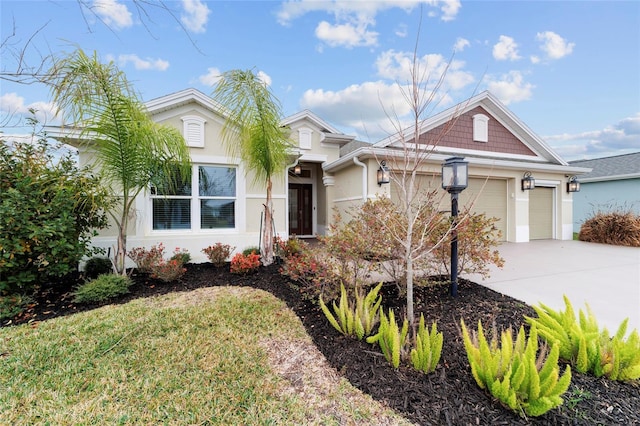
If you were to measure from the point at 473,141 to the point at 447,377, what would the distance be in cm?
1054

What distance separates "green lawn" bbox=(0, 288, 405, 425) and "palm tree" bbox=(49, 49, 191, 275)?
7.27ft

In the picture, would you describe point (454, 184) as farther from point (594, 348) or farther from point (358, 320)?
point (358, 320)

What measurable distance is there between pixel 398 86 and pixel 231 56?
4.68 m

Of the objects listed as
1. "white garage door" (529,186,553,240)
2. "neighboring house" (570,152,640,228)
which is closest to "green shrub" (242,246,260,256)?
"white garage door" (529,186,553,240)

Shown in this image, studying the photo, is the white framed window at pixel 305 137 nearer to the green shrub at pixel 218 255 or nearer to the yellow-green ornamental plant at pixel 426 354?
the green shrub at pixel 218 255

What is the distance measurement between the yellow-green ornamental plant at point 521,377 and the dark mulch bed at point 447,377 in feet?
0.46

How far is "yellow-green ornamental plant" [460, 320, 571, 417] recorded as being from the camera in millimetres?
1848

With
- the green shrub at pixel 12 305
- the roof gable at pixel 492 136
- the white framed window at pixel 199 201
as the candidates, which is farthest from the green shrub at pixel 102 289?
the roof gable at pixel 492 136

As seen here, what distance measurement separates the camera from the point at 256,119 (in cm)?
570

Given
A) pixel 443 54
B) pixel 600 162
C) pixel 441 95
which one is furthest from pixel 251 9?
pixel 600 162

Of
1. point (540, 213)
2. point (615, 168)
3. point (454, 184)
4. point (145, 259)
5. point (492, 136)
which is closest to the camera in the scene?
point (454, 184)

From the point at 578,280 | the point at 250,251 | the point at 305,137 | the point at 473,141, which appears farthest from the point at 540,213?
the point at 250,251

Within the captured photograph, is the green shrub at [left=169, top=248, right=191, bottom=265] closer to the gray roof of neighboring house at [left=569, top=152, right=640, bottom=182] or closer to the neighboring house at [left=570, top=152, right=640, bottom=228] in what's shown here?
the neighboring house at [left=570, top=152, right=640, bottom=228]

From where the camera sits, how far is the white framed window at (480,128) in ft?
34.9
